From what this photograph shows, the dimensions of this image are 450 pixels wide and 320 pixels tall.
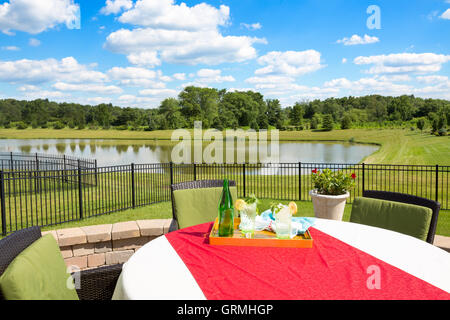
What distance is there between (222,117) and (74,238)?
70.4 metres

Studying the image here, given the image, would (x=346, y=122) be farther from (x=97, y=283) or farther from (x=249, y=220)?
(x=97, y=283)

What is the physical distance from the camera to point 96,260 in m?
4.23

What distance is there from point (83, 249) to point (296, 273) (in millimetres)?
3144

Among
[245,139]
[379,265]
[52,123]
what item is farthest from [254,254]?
[52,123]

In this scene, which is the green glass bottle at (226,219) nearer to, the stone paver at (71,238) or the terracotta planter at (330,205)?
the stone paver at (71,238)

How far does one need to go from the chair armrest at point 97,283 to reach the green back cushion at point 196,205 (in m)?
1.35

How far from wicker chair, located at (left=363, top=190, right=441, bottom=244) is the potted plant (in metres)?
2.67

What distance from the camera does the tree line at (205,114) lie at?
67250 millimetres

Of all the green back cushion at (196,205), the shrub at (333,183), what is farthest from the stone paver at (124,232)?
the shrub at (333,183)

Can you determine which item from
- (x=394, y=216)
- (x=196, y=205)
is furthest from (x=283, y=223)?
(x=196, y=205)

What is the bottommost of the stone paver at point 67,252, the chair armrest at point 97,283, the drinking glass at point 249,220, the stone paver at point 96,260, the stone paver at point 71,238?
the stone paver at point 96,260

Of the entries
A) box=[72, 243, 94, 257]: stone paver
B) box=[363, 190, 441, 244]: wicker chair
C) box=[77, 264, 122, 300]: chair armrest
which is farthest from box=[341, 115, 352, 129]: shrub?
box=[77, 264, 122, 300]: chair armrest

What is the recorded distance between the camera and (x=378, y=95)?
70875 mm
